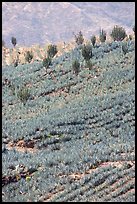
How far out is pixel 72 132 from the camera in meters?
22.4

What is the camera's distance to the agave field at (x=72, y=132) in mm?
15641

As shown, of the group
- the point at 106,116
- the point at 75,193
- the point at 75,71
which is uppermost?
the point at 75,71

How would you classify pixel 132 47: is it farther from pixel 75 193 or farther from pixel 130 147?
pixel 75 193

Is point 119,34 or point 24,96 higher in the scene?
point 119,34

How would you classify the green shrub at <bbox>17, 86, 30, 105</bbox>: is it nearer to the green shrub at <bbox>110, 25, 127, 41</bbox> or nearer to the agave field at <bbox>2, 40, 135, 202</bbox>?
the agave field at <bbox>2, 40, 135, 202</bbox>

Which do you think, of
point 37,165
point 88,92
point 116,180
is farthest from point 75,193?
point 88,92

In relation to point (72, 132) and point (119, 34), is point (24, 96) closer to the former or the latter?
point (72, 132)

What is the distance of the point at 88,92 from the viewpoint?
2959cm

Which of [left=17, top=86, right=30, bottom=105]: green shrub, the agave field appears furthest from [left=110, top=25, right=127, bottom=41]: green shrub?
[left=17, top=86, right=30, bottom=105]: green shrub

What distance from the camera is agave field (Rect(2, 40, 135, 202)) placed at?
15641mm

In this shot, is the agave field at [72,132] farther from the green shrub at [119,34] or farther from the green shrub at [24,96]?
the green shrub at [119,34]

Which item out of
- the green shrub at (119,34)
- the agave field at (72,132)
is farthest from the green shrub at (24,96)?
the green shrub at (119,34)

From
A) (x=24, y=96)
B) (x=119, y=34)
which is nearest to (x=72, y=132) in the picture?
(x=24, y=96)

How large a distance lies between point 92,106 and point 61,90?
6208 millimetres
